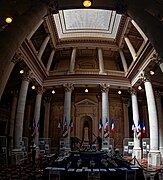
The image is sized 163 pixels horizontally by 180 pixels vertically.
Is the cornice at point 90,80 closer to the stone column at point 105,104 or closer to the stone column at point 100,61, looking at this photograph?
the stone column at point 105,104

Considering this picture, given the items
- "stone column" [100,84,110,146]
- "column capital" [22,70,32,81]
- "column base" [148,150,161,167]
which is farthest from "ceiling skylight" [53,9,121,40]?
"column base" [148,150,161,167]

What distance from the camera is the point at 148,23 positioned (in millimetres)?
5430

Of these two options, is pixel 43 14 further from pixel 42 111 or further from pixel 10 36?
pixel 42 111

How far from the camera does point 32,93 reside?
23.2 metres

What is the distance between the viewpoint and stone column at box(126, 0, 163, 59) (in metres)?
4.88

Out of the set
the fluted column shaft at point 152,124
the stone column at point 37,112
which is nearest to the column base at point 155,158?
the fluted column shaft at point 152,124

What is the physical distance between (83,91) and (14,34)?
58.6ft

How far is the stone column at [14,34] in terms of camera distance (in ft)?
15.0

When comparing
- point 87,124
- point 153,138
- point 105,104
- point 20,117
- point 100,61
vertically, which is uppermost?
point 100,61

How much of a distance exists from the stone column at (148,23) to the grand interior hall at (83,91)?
2.32ft

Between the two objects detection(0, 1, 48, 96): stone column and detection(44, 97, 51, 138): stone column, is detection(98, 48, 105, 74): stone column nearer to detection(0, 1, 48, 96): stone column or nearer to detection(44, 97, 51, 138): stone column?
detection(44, 97, 51, 138): stone column

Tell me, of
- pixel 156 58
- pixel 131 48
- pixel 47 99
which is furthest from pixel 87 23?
pixel 47 99

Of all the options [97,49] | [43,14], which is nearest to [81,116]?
[97,49]

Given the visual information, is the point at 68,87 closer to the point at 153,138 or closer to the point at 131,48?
the point at 131,48
